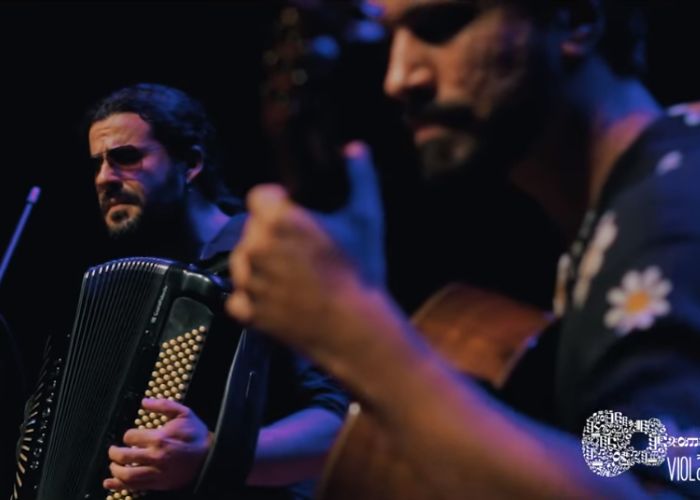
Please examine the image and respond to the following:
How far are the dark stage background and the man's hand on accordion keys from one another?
949mm

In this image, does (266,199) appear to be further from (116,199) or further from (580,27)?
(116,199)

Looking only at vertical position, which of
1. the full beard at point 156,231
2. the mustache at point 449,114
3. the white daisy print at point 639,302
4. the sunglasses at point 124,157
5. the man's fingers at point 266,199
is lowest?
the full beard at point 156,231

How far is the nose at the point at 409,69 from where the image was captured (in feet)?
3.50

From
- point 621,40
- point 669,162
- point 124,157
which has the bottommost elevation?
point 124,157

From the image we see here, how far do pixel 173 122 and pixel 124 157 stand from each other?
0.22 meters

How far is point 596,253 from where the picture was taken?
3.22 feet

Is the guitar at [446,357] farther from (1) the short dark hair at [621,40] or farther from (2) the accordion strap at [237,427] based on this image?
(2) the accordion strap at [237,427]

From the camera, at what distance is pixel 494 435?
80cm

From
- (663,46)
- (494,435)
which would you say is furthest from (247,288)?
(663,46)

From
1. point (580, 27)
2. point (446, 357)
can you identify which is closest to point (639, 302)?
point (446, 357)

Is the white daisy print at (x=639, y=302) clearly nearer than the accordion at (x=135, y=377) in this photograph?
Yes

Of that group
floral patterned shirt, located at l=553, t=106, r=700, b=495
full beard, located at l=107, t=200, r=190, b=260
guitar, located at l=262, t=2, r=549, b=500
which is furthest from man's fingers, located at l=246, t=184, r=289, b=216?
full beard, located at l=107, t=200, r=190, b=260

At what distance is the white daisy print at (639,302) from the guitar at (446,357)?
0.72 feet

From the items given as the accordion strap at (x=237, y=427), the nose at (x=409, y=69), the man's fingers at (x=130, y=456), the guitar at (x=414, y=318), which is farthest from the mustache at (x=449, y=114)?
the man's fingers at (x=130, y=456)
